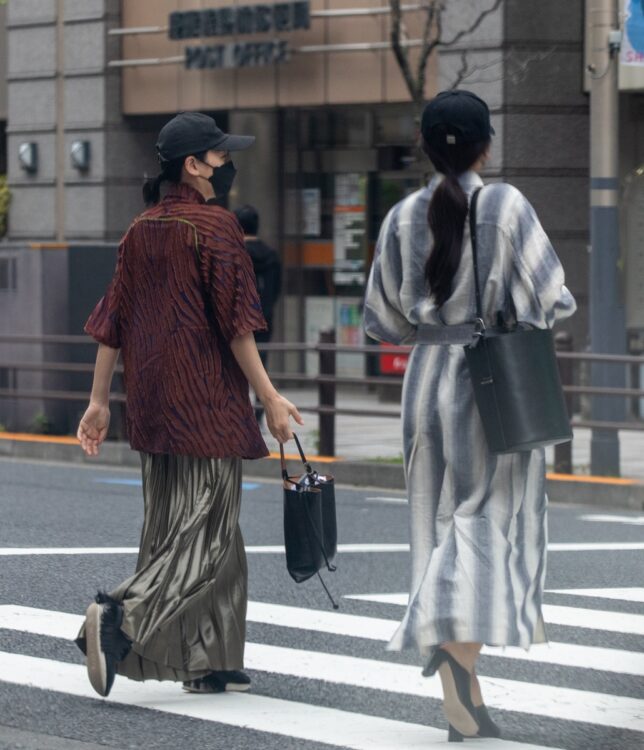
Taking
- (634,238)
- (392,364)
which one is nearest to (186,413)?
(634,238)

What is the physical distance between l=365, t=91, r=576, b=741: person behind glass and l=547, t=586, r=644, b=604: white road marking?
2.76m

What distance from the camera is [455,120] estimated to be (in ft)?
16.4

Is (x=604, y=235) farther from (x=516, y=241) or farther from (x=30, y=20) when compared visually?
(x=30, y=20)

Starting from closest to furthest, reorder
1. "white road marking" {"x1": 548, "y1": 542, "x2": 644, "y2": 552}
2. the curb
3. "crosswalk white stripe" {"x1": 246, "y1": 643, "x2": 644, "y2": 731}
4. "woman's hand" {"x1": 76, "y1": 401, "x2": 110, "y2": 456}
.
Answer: "crosswalk white stripe" {"x1": 246, "y1": 643, "x2": 644, "y2": 731}, "woman's hand" {"x1": 76, "y1": 401, "x2": 110, "y2": 456}, "white road marking" {"x1": 548, "y1": 542, "x2": 644, "y2": 552}, the curb

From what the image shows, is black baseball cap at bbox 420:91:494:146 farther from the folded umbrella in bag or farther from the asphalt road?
the asphalt road

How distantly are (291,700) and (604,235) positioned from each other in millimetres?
7616

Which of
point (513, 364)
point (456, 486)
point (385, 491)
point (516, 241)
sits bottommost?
point (385, 491)

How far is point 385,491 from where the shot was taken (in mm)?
12648

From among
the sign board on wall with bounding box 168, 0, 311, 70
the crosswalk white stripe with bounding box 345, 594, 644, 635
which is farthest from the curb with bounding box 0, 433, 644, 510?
the sign board on wall with bounding box 168, 0, 311, 70

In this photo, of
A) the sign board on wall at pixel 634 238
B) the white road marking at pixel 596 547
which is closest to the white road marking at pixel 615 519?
the white road marking at pixel 596 547

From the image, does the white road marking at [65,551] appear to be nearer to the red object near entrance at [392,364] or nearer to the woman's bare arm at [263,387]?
the woman's bare arm at [263,387]

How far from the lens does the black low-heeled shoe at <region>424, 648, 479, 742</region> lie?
5012mm

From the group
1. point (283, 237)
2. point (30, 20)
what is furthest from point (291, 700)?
point (30, 20)

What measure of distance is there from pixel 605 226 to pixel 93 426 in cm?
752
